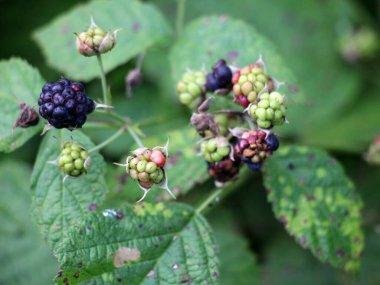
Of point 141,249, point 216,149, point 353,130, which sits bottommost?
point 353,130

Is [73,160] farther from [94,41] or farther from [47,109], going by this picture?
[94,41]

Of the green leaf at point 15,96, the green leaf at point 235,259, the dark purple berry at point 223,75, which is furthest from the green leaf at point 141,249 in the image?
the green leaf at point 235,259

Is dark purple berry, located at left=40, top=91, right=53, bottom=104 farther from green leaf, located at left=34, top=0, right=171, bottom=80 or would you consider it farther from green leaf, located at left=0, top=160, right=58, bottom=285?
green leaf, located at left=0, top=160, right=58, bottom=285

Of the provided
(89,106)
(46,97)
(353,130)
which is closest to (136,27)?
(89,106)

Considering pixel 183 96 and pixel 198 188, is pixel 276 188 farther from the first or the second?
pixel 198 188

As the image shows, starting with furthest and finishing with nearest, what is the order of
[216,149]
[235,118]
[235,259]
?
1. [235,259]
2. [235,118]
3. [216,149]

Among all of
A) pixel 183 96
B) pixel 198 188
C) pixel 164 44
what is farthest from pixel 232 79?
pixel 198 188

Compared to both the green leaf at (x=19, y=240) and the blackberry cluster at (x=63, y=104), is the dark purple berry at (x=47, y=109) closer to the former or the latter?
the blackberry cluster at (x=63, y=104)
